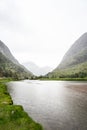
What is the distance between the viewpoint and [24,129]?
69.4 ft

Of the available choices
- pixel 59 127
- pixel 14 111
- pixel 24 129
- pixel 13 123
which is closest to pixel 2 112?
pixel 14 111

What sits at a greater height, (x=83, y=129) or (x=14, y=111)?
(x=14, y=111)

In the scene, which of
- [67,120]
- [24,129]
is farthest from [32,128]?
[67,120]

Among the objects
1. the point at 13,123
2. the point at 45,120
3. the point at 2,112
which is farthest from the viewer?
the point at 45,120

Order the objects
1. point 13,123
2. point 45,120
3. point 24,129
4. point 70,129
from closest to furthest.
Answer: point 24,129 < point 13,123 < point 70,129 < point 45,120

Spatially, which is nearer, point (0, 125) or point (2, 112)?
point (0, 125)

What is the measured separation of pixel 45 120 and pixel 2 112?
7647 millimetres

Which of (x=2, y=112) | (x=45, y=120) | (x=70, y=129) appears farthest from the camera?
(x=45, y=120)

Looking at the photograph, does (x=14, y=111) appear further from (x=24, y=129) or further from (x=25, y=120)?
(x=24, y=129)

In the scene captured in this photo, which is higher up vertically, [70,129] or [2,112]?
[2,112]

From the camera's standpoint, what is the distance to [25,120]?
2438 cm

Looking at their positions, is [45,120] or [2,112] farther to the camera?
[45,120]

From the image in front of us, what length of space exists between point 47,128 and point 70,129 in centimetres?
336

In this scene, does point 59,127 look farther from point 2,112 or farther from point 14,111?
point 2,112
